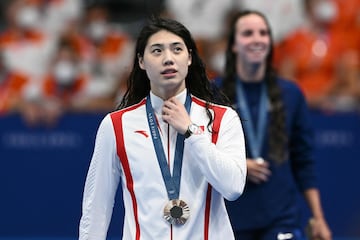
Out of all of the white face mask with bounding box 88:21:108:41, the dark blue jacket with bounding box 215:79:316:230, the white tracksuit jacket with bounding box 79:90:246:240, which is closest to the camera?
the white tracksuit jacket with bounding box 79:90:246:240

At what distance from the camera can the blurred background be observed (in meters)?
8.78

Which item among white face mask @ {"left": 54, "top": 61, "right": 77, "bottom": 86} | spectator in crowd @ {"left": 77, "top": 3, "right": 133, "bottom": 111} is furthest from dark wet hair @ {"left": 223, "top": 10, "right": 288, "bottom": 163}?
white face mask @ {"left": 54, "top": 61, "right": 77, "bottom": 86}

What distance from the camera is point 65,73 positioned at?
9492 millimetres

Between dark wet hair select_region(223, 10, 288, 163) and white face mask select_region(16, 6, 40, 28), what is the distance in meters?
4.35

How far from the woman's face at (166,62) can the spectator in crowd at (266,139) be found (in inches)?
50.6

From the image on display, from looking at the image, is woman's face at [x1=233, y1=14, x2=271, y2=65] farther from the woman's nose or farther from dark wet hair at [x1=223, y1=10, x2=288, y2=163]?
the woman's nose

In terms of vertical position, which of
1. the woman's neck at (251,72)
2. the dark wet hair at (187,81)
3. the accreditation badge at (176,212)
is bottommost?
the accreditation badge at (176,212)

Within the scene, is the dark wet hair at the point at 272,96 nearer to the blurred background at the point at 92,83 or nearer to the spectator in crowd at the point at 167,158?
the spectator in crowd at the point at 167,158

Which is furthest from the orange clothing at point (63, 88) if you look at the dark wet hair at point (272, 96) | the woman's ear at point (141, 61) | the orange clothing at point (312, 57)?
the woman's ear at point (141, 61)

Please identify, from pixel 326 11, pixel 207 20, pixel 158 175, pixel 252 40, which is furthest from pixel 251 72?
pixel 207 20

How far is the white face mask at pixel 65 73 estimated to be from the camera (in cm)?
948

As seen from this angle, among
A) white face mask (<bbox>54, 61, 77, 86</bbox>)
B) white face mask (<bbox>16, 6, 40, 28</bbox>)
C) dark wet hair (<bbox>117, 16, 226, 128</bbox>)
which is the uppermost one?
white face mask (<bbox>16, 6, 40, 28</bbox>)

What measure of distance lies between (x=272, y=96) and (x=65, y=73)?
405cm

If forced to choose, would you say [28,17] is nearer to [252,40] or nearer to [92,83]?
[92,83]
